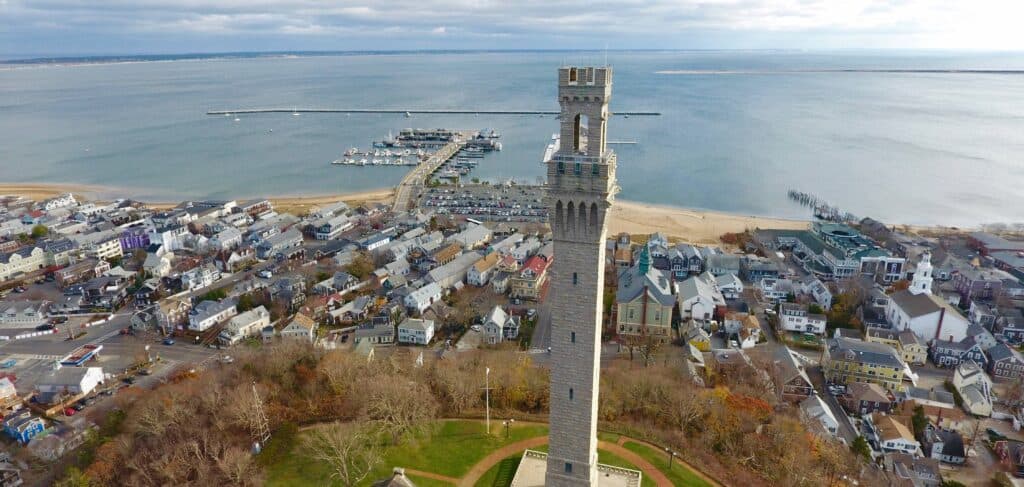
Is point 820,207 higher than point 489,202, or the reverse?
point 820,207

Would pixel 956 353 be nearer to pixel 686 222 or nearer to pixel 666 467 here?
pixel 666 467

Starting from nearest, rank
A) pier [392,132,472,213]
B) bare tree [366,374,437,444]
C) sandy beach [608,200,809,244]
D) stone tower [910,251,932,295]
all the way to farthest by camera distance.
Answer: bare tree [366,374,437,444], stone tower [910,251,932,295], sandy beach [608,200,809,244], pier [392,132,472,213]

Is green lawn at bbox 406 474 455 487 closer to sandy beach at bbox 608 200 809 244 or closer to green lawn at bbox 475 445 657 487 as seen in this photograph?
green lawn at bbox 475 445 657 487

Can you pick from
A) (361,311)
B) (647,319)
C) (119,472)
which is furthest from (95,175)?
(647,319)

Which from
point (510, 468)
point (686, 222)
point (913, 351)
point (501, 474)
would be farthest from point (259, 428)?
point (686, 222)

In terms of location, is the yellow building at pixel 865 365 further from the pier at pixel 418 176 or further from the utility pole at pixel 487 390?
the pier at pixel 418 176

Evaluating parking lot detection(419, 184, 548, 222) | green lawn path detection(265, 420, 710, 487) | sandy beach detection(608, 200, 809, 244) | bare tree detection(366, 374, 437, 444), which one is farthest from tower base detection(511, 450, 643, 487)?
parking lot detection(419, 184, 548, 222)
